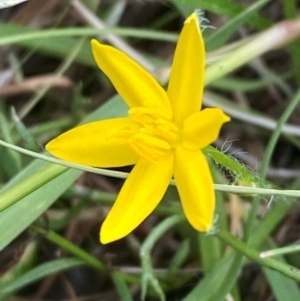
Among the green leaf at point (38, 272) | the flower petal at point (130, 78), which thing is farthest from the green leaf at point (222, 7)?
the green leaf at point (38, 272)

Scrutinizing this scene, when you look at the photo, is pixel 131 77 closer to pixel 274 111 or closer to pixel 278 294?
pixel 278 294

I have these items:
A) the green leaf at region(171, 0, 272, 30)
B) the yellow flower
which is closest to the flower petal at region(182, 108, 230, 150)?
the yellow flower

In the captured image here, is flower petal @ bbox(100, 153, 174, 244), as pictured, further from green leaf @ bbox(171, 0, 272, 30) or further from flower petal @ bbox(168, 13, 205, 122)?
green leaf @ bbox(171, 0, 272, 30)

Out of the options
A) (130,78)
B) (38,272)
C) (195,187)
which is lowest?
(38,272)

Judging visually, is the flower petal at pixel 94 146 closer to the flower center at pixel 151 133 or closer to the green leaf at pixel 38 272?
the flower center at pixel 151 133

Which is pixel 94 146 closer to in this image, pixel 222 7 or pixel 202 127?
pixel 202 127

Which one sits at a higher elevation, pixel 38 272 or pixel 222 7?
pixel 222 7

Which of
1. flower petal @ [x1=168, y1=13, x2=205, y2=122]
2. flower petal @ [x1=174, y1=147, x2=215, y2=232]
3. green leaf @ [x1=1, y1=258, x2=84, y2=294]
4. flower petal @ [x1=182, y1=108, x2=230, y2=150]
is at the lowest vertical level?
green leaf @ [x1=1, y1=258, x2=84, y2=294]

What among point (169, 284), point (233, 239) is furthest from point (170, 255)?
point (233, 239)

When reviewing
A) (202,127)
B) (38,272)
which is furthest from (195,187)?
(38,272)
